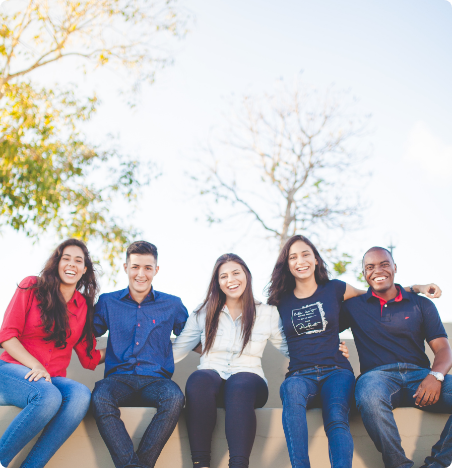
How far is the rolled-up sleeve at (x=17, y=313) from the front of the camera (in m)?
2.46

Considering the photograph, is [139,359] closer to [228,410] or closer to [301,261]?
[228,410]

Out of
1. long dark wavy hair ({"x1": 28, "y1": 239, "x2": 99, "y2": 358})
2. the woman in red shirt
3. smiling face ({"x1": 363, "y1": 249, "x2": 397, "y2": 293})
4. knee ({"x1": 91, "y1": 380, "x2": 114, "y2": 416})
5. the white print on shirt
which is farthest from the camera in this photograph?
smiling face ({"x1": 363, "y1": 249, "x2": 397, "y2": 293})

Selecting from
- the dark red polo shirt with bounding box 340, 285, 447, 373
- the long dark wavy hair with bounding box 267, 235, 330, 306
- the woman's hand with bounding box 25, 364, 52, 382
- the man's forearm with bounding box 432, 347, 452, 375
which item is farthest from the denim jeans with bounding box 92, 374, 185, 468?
the man's forearm with bounding box 432, 347, 452, 375

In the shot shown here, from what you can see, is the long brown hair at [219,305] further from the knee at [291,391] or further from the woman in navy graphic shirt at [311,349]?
the knee at [291,391]

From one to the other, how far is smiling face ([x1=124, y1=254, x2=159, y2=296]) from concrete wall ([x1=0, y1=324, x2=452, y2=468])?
723 mm

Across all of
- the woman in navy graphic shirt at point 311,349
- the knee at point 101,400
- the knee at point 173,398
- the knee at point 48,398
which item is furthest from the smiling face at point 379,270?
the knee at point 48,398

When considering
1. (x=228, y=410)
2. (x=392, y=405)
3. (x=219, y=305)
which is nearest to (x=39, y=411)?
(x=228, y=410)

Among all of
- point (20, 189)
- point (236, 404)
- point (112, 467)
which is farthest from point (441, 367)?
point (20, 189)

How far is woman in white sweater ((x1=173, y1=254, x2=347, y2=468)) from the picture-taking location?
2.23 metres

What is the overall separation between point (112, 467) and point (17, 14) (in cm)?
576

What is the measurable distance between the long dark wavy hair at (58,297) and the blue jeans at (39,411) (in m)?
0.25

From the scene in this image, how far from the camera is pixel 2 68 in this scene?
5.76 meters

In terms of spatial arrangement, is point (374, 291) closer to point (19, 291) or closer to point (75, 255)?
point (75, 255)

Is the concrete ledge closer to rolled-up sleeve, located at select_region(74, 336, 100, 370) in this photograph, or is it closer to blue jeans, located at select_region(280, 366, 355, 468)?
blue jeans, located at select_region(280, 366, 355, 468)
